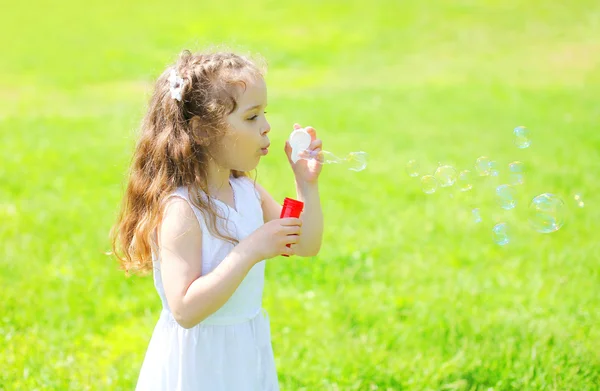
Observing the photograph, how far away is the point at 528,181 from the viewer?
246 inches

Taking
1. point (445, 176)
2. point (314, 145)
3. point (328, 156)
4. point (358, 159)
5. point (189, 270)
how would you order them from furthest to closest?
point (445, 176)
point (358, 159)
point (328, 156)
point (314, 145)
point (189, 270)

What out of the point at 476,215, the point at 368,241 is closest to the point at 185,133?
the point at 476,215

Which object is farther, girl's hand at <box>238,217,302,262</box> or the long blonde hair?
the long blonde hair

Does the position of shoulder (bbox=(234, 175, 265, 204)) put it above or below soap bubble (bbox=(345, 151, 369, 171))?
below

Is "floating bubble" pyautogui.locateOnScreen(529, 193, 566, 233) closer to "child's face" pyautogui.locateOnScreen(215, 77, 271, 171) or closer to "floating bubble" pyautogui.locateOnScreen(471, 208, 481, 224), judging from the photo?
"floating bubble" pyautogui.locateOnScreen(471, 208, 481, 224)

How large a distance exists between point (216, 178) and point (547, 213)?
4.41ft

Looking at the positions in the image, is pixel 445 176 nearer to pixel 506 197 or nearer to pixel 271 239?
pixel 506 197

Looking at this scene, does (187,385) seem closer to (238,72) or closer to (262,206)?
(262,206)

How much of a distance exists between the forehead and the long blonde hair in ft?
Answer: 0.06

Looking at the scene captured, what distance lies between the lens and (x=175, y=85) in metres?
2.34

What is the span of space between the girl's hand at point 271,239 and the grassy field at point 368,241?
0.78 meters

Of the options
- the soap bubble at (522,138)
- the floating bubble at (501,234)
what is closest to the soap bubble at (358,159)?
the floating bubble at (501,234)

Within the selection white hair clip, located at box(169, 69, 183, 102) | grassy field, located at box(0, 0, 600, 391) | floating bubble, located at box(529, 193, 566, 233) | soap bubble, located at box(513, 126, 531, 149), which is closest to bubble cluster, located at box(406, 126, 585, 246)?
floating bubble, located at box(529, 193, 566, 233)

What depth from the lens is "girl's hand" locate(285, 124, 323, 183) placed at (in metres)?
2.46
